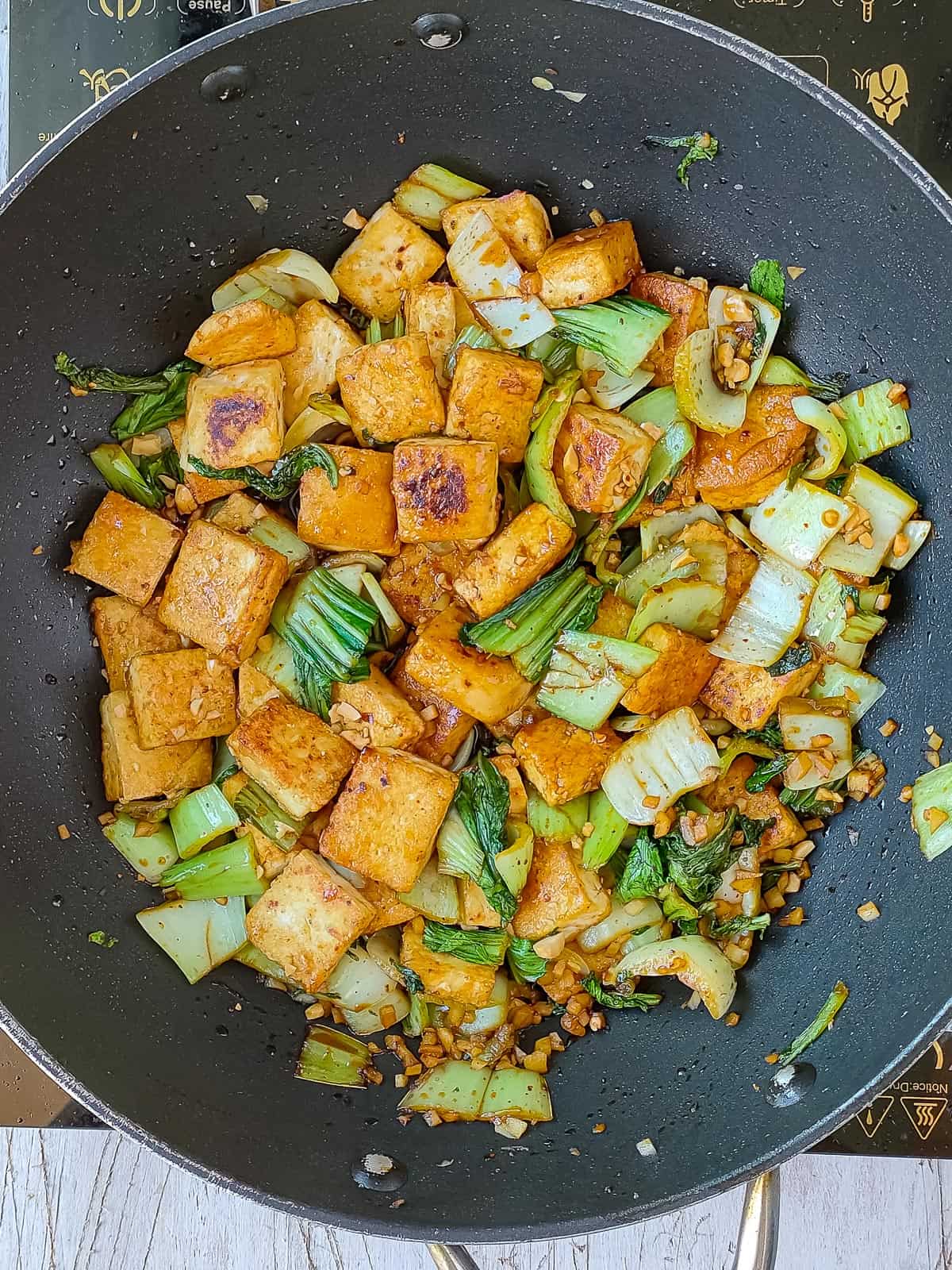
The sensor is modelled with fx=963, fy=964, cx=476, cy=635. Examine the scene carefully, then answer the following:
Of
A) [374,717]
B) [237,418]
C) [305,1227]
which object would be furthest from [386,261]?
[305,1227]

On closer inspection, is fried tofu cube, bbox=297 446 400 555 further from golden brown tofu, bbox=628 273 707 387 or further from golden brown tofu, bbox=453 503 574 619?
golden brown tofu, bbox=628 273 707 387

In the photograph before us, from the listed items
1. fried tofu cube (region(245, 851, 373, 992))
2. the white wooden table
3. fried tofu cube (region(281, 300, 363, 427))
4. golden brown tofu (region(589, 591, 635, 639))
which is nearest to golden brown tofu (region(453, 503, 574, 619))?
golden brown tofu (region(589, 591, 635, 639))

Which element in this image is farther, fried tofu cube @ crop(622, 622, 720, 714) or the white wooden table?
the white wooden table

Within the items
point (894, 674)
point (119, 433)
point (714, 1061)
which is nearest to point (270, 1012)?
point (714, 1061)

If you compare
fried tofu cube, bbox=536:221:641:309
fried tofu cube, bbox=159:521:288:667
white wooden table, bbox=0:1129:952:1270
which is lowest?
white wooden table, bbox=0:1129:952:1270

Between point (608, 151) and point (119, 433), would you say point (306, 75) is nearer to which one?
point (608, 151)

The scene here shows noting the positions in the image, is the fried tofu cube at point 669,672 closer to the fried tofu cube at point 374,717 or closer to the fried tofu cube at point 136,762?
the fried tofu cube at point 374,717

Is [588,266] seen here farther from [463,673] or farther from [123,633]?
[123,633]
